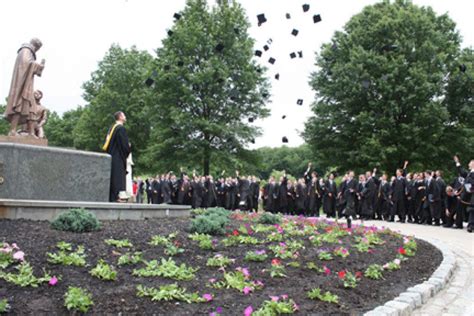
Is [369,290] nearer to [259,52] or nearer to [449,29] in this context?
[259,52]

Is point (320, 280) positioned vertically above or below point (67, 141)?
below

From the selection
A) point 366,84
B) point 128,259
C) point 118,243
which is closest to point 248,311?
point 128,259

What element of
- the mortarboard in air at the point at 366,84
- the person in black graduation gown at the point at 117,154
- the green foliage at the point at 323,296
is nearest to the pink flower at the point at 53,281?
the green foliage at the point at 323,296

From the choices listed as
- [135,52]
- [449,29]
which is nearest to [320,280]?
[449,29]

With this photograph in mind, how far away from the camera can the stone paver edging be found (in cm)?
481

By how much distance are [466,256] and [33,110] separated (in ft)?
29.9

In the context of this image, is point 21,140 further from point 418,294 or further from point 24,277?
point 418,294

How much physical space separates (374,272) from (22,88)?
7445mm

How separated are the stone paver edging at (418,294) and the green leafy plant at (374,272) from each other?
1.85ft

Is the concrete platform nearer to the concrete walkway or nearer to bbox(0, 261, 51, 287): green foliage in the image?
bbox(0, 261, 51, 287): green foliage

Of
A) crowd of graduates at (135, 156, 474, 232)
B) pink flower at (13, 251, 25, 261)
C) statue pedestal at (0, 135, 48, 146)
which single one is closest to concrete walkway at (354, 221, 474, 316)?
crowd of graduates at (135, 156, 474, 232)

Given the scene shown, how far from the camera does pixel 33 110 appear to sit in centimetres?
949

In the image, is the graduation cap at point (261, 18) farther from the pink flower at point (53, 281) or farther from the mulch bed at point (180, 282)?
the pink flower at point (53, 281)

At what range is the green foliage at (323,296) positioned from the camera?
509 cm
